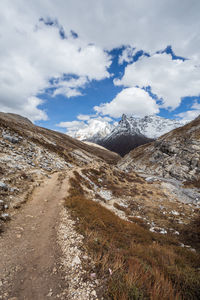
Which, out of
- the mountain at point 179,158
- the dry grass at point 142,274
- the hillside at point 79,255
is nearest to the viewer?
the dry grass at point 142,274

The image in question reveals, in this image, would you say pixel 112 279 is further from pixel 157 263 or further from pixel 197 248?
pixel 197 248

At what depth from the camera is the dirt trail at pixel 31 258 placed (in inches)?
144

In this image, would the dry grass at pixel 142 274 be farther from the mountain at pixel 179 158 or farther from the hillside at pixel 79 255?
the mountain at pixel 179 158

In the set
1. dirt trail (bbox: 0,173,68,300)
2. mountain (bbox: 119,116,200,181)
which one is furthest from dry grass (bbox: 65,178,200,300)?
mountain (bbox: 119,116,200,181)

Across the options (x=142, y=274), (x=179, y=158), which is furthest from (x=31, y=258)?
(x=179, y=158)

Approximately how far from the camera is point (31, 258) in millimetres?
4969

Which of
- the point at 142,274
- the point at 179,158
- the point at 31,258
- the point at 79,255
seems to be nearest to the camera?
the point at 142,274

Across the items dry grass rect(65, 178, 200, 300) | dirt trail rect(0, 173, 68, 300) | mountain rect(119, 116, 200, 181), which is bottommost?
dirt trail rect(0, 173, 68, 300)

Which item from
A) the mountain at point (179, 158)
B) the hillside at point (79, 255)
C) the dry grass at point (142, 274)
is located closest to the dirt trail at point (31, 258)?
the hillside at point (79, 255)

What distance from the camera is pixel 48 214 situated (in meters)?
9.05

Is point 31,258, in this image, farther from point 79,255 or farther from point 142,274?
point 142,274

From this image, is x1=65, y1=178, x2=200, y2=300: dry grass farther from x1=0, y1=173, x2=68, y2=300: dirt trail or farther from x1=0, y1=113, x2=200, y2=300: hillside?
x1=0, y1=173, x2=68, y2=300: dirt trail

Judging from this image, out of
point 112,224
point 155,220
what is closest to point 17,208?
point 112,224

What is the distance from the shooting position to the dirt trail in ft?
12.0
